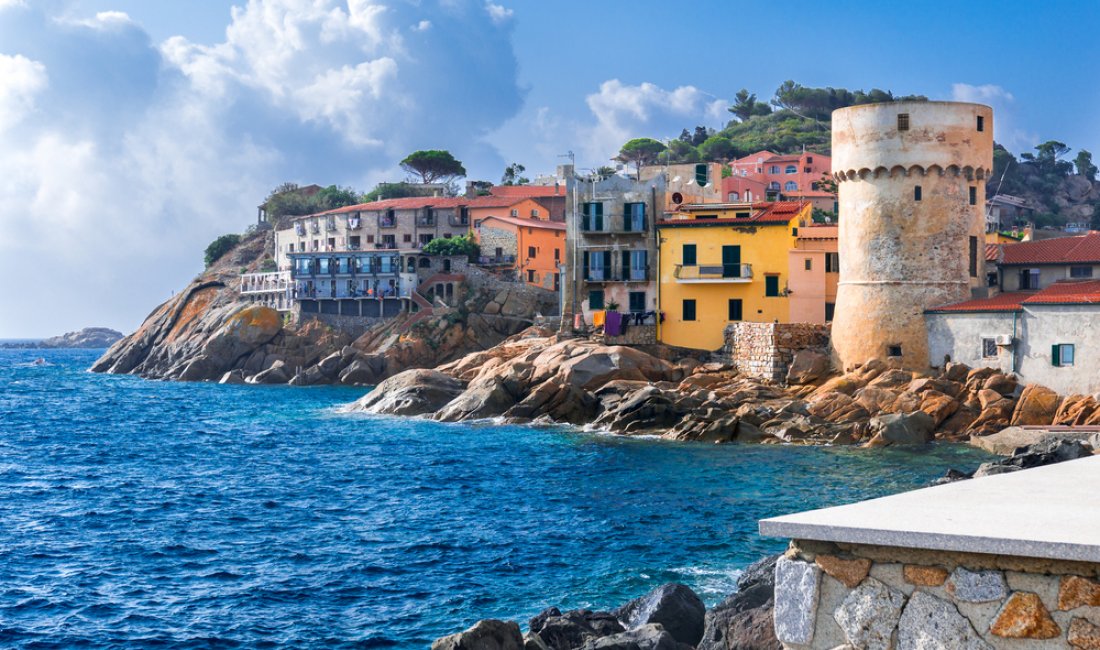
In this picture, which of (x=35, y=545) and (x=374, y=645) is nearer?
(x=374, y=645)

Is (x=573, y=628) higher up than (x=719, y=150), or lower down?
lower down

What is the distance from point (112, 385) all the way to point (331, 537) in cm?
6850

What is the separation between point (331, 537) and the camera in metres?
27.2

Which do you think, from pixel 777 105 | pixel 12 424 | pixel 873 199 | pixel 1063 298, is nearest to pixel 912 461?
pixel 1063 298

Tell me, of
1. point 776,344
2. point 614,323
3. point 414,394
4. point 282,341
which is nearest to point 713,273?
point 614,323

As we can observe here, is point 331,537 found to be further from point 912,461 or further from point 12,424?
A: point 12,424

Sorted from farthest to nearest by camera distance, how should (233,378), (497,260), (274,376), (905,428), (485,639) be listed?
(233,378), (274,376), (497,260), (905,428), (485,639)

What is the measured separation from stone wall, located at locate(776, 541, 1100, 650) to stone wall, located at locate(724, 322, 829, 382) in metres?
40.3

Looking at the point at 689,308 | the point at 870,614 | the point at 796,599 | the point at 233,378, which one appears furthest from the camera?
the point at 233,378

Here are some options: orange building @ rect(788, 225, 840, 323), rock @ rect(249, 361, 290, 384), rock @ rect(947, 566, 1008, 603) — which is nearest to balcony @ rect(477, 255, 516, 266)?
rock @ rect(249, 361, 290, 384)

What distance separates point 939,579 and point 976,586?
0.23 meters

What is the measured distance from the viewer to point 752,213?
177ft

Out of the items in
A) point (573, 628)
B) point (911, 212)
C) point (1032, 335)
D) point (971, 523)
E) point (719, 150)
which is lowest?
point (573, 628)

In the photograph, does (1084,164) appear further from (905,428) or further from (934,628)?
(934,628)
